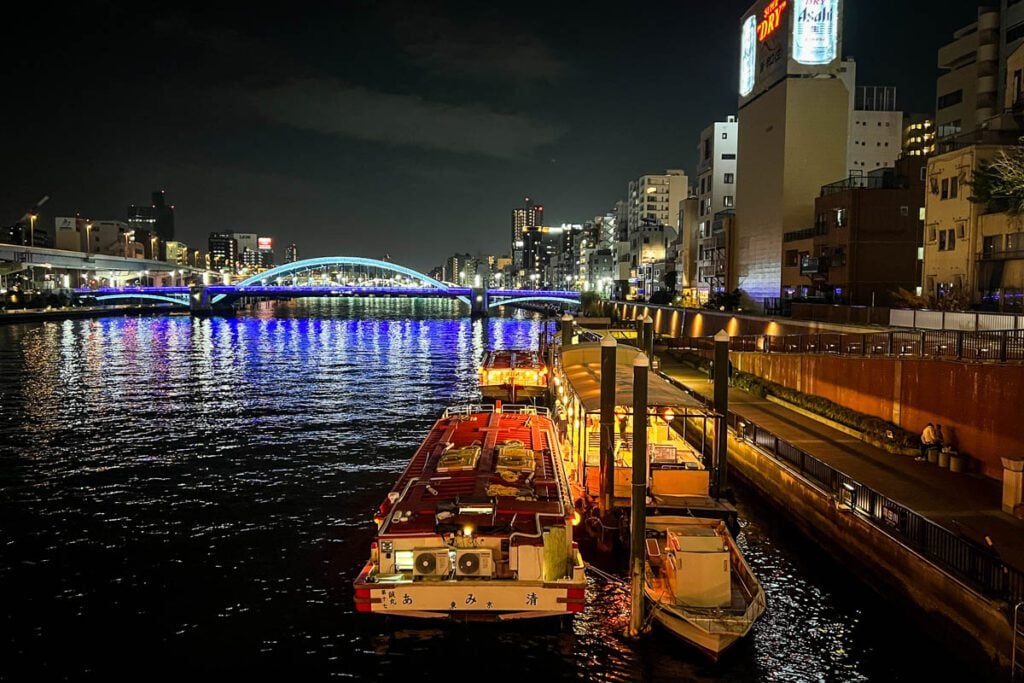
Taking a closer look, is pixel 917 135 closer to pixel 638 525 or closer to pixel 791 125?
pixel 791 125

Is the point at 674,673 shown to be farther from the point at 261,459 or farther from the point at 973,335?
the point at 261,459

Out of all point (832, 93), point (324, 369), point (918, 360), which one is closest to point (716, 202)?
point (832, 93)

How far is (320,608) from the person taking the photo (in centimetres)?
1590

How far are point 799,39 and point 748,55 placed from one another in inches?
354

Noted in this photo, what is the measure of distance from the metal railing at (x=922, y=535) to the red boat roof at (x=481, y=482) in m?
6.09

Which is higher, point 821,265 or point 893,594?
point 821,265

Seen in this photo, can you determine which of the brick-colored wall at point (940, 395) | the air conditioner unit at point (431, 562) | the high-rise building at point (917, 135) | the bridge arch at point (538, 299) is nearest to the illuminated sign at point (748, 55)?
the high-rise building at point (917, 135)

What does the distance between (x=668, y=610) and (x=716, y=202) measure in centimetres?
7211

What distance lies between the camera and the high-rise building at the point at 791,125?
57.4 metres

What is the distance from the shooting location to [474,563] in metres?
13.4

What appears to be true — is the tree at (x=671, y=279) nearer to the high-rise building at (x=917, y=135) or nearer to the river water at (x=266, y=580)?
the high-rise building at (x=917, y=135)

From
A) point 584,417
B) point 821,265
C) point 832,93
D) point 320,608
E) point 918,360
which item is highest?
point 832,93

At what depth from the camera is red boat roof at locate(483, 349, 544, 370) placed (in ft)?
128

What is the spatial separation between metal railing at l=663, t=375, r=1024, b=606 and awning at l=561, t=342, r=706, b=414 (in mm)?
3161
